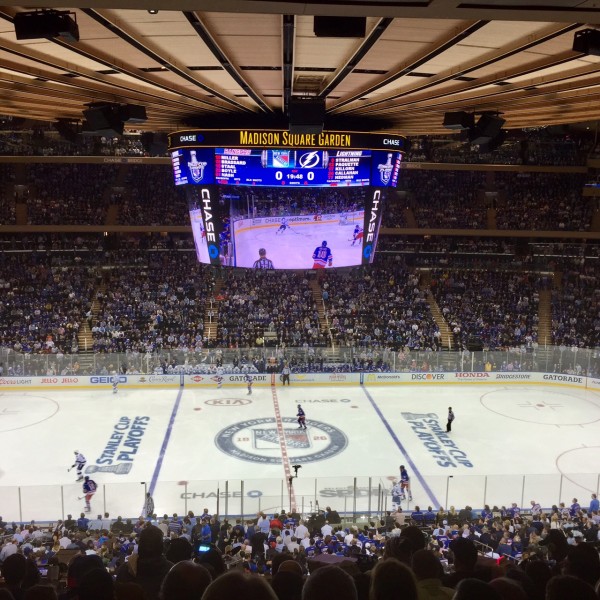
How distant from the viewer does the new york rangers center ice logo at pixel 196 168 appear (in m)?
17.3

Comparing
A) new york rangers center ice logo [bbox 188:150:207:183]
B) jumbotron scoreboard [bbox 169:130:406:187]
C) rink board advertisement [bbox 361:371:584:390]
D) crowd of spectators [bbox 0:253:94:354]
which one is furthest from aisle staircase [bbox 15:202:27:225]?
rink board advertisement [bbox 361:371:584:390]

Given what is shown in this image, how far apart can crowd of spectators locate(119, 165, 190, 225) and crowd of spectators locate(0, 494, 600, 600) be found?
73.4 ft

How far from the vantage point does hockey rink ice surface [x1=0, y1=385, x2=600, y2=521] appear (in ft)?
44.0

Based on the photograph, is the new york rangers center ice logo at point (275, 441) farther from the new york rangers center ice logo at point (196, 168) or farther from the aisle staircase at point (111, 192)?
the aisle staircase at point (111, 192)

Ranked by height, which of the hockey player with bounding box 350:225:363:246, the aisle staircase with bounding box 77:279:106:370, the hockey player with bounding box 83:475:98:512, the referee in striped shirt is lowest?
the hockey player with bounding box 83:475:98:512

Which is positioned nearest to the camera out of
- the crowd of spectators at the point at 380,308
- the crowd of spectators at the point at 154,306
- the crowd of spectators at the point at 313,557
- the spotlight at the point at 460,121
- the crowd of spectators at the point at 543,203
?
the crowd of spectators at the point at 313,557

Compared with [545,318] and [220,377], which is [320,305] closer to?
[220,377]

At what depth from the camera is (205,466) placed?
17562mm

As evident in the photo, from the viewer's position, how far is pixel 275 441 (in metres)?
19.7

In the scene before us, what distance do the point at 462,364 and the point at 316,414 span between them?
784 centimetres

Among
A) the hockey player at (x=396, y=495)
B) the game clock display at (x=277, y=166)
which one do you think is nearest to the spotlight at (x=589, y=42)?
the hockey player at (x=396, y=495)

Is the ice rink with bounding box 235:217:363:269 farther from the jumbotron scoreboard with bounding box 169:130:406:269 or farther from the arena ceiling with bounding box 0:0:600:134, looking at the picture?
the arena ceiling with bounding box 0:0:600:134

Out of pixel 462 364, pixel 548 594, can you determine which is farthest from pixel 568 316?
pixel 548 594

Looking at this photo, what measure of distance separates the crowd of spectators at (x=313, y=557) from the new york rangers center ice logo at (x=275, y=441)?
542 cm
